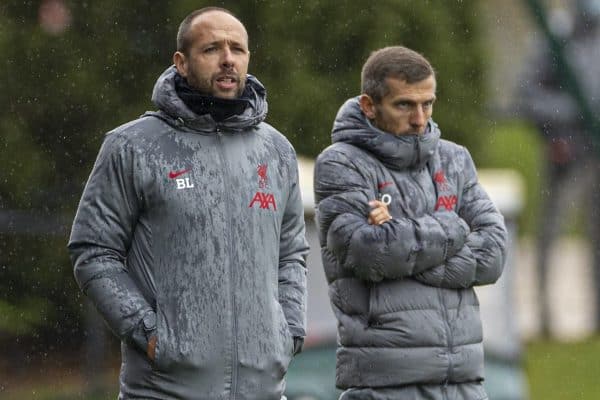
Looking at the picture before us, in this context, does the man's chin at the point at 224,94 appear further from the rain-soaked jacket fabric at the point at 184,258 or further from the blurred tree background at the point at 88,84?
the blurred tree background at the point at 88,84

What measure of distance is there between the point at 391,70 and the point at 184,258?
53.7 inches

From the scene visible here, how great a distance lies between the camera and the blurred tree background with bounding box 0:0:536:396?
1267 cm

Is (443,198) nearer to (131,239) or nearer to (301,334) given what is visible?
(301,334)

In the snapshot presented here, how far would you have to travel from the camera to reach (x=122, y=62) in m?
13.6

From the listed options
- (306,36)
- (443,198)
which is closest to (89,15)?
(306,36)

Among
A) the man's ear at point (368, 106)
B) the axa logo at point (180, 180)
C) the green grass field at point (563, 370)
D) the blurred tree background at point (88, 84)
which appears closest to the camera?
the axa logo at point (180, 180)

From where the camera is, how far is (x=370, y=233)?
6523 millimetres

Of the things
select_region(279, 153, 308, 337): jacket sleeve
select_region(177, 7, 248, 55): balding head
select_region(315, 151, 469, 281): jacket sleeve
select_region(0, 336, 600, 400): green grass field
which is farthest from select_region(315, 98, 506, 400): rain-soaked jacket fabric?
select_region(0, 336, 600, 400): green grass field

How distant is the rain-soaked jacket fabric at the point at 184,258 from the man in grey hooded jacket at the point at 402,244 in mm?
687

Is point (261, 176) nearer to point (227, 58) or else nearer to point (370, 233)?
point (227, 58)

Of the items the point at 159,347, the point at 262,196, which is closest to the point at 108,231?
the point at 159,347

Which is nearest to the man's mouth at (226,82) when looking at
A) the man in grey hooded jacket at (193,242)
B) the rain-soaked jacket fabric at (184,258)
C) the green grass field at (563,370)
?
the man in grey hooded jacket at (193,242)

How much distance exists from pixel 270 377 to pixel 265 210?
0.54 meters

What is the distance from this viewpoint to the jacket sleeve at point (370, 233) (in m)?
6.50
